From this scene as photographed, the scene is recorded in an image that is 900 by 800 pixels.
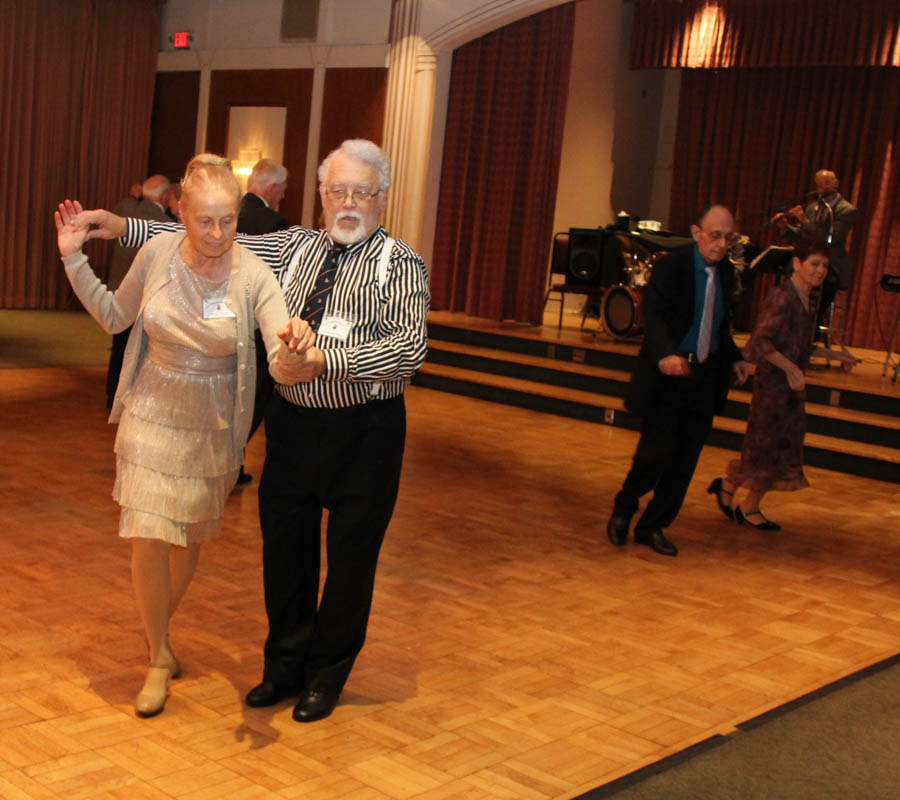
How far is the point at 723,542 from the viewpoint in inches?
208

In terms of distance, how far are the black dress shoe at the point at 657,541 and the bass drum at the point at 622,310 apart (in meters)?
5.41

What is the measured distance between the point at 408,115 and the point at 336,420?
30.2 ft

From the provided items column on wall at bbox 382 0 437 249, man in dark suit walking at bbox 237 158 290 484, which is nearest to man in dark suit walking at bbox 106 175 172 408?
man in dark suit walking at bbox 237 158 290 484

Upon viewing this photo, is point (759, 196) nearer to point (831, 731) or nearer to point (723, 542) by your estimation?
point (723, 542)

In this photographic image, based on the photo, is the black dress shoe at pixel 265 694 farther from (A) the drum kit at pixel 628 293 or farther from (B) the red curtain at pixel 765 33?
(B) the red curtain at pixel 765 33

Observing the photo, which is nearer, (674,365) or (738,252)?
(674,365)

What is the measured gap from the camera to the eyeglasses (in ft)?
8.85

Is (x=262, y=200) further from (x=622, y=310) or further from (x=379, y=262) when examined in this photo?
(x=622, y=310)

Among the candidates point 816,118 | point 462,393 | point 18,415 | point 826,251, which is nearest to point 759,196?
point 816,118

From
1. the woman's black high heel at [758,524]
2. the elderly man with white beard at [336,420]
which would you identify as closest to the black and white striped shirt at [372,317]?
the elderly man with white beard at [336,420]

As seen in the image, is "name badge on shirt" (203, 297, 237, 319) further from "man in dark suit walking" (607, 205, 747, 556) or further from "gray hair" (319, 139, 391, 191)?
"man in dark suit walking" (607, 205, 747, 556)

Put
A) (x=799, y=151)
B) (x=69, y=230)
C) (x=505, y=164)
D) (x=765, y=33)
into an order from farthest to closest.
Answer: (x=799, y=151), (x=765, y=33), (x=505, y=164), (x=69, y=230)

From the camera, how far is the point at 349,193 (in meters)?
2.70

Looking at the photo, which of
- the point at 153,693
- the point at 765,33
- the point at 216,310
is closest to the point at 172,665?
the point at 153,693
